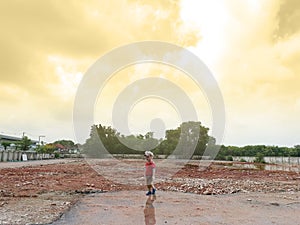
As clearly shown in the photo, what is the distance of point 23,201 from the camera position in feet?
26.2

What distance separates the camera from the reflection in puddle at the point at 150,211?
6.05 metres

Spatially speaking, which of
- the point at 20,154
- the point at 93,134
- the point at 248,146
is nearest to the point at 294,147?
the point at 248,146

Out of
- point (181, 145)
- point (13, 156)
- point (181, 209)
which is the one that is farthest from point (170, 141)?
point (181, 209)

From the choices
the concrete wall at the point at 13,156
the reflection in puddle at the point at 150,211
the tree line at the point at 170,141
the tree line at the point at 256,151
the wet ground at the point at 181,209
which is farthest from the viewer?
the tree line at the point at 256,151

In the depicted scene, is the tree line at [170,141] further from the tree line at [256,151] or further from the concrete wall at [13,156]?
the concrete wall at [13,156]

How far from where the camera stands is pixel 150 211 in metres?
7.01

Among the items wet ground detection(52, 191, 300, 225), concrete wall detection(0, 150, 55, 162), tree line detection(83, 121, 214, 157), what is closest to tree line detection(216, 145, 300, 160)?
tree line detection(83, 121, 214, 157)

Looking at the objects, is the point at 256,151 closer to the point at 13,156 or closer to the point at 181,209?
the point at 13,156

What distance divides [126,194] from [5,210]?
395 cm

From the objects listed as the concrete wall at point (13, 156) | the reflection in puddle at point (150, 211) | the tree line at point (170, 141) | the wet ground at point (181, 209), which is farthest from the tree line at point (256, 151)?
the reflection in puddle at point (150, 211)

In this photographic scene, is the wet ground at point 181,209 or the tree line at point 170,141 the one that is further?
the tree line at point 170,141

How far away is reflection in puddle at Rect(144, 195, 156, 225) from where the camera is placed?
19.8 ft

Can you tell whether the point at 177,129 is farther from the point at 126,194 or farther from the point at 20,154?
the point at 126,194

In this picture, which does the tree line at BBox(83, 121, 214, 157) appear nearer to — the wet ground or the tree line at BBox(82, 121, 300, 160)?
the tree line at BBox(82, 121, 300, 160)
